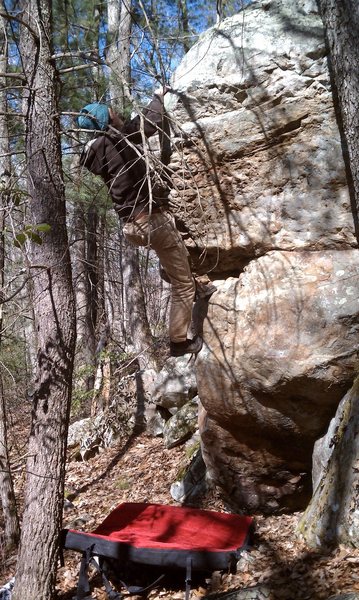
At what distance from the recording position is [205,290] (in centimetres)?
534

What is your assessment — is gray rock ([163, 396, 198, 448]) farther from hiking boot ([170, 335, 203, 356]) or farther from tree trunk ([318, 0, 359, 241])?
tree trunk ([318, 0, 359, 241])

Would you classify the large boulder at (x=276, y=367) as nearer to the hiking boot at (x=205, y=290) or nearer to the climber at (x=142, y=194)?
the hiking boot at (x=205, y=290)

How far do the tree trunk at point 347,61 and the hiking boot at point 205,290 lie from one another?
1.70 meters

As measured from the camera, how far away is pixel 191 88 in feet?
16.0

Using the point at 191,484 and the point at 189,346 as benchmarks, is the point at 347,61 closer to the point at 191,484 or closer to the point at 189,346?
the point at 189,346

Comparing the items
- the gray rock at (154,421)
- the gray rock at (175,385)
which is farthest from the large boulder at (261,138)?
the gray rock at (154,421)

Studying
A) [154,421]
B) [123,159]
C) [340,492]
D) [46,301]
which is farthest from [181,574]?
[154,421]

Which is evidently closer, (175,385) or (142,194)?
(142,194)

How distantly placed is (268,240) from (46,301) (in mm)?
2106

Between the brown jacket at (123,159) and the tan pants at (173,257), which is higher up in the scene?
the brown jacket at (123,159)

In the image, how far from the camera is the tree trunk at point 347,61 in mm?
3906

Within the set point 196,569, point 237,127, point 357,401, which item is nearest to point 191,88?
point 237,127

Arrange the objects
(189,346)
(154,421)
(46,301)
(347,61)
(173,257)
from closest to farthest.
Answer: (347,61) → (46,301) → (173,257) → (189,346) → (154,421)

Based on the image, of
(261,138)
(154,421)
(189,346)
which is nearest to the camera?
(261,138)
